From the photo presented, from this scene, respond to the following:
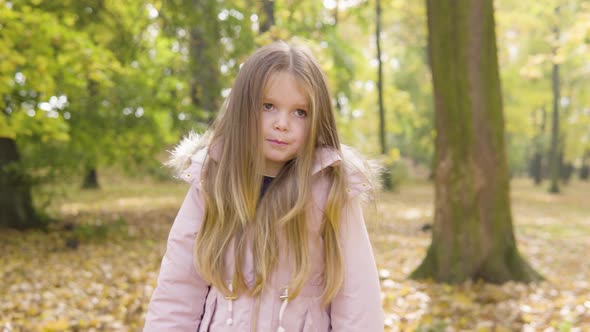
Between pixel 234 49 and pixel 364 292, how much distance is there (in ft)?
22.2

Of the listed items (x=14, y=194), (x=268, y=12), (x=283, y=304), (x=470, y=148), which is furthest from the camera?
(x=268, y=12)

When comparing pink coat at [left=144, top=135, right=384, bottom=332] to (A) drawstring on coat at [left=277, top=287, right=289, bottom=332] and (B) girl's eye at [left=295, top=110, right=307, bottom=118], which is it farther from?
(B) girl's eye at [left=295, top=110, right=307, bottom=118]

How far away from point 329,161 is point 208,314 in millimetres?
712

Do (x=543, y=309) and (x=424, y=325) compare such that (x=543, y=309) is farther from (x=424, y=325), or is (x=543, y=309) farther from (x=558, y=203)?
(x=558, y=203)

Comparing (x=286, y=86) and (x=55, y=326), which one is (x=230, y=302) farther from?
(x=55, y=326)

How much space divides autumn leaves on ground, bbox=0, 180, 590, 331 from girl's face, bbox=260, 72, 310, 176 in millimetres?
528

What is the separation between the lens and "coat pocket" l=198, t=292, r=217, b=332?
1994 mm

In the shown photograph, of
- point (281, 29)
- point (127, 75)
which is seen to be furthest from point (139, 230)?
point (281, 29)

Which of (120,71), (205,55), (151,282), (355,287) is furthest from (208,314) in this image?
(120,71)

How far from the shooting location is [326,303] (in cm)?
198

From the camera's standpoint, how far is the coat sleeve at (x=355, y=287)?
1968 millimetres

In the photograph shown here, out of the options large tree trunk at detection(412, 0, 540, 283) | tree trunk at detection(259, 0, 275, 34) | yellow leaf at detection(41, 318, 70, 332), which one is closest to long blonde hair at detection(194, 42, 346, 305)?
yellow leaf at detection(41, 318, 70, 332)

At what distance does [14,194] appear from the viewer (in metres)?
8.93

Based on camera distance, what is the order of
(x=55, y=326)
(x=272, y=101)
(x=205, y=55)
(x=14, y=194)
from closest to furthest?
(x=272, y=101) → (x=55, y=326) → (x=205, y=55) → (x=14, y=194)
